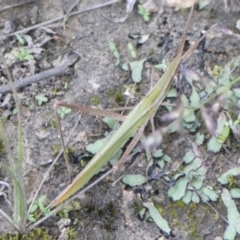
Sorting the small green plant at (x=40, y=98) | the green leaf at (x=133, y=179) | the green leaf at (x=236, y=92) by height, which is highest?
the small green plant at (x=40, y=98)

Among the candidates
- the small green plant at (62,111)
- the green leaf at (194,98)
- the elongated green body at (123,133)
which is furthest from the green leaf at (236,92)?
the small green plant at (62,111)

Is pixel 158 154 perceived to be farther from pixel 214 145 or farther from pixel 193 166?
pixel 214 145

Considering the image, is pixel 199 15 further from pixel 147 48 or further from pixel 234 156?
pixel 234 156

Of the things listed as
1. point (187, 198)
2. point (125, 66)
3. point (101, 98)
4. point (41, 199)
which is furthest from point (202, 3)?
point (41, 199)

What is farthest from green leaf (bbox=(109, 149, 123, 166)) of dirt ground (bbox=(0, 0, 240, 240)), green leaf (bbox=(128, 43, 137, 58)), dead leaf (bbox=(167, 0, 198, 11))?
dead leaf (bbox=(167, 0, 198, 11))

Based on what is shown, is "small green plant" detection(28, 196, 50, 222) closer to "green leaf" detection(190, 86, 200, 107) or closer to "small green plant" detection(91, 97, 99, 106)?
"small green plant" detection(91, 97, 99, 106)

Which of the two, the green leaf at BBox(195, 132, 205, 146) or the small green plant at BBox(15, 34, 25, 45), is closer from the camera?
the green leaf at BBox(195, 132, 205, 146)

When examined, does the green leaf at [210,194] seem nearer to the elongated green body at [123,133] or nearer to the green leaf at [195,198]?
the green leaf at [195,198]
